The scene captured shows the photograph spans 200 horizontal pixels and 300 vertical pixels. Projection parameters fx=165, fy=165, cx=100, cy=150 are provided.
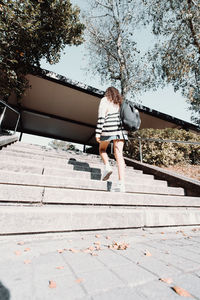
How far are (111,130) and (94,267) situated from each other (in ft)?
7.47

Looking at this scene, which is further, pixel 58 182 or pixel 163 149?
pixel 163 149

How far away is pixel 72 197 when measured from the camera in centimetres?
229

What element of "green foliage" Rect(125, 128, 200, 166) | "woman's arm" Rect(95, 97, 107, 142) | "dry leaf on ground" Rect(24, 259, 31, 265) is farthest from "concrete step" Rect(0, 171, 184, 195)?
"green foliage" Rect(125, 128, 200, 166)

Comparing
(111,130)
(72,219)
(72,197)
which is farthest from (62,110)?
(72,219)

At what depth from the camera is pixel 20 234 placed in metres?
1.65

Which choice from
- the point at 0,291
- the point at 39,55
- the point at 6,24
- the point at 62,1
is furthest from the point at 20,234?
the point at 62,1

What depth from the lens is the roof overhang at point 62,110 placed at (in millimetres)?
7535

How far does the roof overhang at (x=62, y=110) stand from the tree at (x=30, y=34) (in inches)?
30.7

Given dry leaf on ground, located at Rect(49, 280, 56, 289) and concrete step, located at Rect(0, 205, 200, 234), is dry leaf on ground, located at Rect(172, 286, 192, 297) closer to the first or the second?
dry leaf on ground, located at Rect(49, 280, 56, 289)

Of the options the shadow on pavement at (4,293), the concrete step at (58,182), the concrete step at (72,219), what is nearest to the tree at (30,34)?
the concrete step at (58,182)

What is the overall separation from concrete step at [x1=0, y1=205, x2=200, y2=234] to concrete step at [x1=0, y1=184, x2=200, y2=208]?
15cm

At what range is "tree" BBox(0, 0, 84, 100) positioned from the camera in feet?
16.3

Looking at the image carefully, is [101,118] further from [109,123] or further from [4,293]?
[4,293]

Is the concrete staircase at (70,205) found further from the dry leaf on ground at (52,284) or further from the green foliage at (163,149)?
the green foliage at (163,149)
